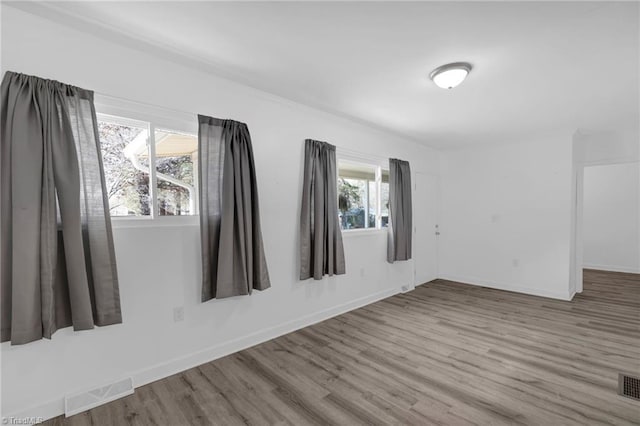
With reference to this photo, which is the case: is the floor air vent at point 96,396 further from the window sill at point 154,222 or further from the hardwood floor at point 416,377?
the window sill at point 154,222

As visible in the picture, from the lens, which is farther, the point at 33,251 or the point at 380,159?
the point at 380,159

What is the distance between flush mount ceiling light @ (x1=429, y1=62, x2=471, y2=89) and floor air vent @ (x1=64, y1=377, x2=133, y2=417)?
138 inches

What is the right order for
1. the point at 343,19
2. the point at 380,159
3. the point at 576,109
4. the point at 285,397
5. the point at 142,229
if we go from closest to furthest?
1. the point at 343,19
2. the point at 285,397
3. the point at 142,229
4. the point at 576,109
5. the point at 380,159

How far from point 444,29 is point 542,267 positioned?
446 centimetres

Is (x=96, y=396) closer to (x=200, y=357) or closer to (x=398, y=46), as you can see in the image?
(x=200, y=357)

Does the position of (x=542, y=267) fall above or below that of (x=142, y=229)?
below

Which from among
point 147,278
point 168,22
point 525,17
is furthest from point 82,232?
point 525,17

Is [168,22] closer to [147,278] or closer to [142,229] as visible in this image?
[142,229]

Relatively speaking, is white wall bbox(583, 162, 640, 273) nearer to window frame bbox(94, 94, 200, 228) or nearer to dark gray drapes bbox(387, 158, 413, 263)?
dark gray drapes bbox(387, 158, 413, 263)

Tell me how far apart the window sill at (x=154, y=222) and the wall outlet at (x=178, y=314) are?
2.36ft

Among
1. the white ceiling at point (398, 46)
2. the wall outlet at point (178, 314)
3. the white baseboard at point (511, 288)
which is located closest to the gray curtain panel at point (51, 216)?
the wall outlet at point (178, 314)

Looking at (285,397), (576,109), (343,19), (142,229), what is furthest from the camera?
(576,109)

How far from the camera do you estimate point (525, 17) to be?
6.03ft

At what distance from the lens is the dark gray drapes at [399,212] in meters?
4.53
